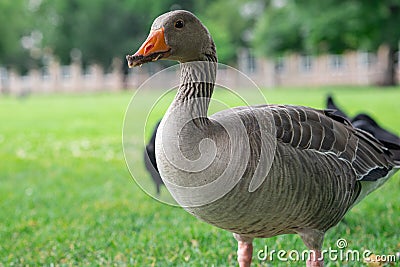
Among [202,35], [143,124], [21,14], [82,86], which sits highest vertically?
[21,14]

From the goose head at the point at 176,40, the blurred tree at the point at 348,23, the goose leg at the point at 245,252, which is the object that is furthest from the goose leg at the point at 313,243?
the blurred tree at the point at 348,23

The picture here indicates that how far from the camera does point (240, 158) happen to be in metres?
2.88

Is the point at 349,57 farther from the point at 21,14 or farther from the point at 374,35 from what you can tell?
the point at 21,14

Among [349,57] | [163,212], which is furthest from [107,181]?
[349,57]

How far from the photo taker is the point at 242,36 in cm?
5384

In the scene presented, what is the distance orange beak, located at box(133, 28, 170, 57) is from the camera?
278 cm

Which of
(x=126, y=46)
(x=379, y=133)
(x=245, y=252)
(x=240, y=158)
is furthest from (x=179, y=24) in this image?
(x=126, y=46)

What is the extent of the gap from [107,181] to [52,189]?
0.81m

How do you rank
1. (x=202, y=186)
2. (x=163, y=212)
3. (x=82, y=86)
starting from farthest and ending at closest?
(x=82, y=86) < (x=163, y=212) < (x=202, y=186)

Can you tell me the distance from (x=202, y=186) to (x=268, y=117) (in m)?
0.64

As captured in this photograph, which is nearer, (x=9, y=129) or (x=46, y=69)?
(x=9, y=129)

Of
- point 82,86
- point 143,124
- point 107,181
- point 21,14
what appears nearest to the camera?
point 143,124

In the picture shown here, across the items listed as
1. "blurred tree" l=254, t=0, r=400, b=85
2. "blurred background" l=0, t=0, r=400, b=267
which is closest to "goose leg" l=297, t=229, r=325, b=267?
"blurred background" l=0, t=0, r=400, b=267

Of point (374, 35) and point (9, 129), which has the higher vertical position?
point (374, 35)
